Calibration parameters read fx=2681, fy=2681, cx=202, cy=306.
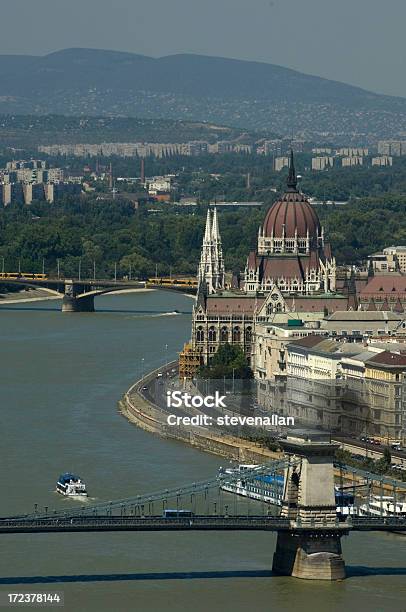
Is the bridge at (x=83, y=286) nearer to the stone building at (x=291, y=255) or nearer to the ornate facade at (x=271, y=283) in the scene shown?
the ornate facade at (x=271, y=283)

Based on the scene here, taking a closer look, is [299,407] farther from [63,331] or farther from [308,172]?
[308,172]

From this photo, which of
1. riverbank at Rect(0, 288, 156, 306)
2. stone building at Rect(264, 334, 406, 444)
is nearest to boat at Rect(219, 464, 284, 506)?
stone building at Rect(264, 334, 406, 444)

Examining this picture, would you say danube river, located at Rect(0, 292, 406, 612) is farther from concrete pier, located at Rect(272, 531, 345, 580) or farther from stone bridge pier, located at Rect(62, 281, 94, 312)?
stone bridge pier, located at Rect(62, 281, 94, 312)

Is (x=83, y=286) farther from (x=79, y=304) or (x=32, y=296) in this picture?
(x=32, y=296)

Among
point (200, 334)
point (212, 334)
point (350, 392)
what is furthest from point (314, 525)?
point (212, 334)

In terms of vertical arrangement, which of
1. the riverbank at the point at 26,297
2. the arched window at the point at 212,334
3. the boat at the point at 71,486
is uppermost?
the arched window at the point at 212,334

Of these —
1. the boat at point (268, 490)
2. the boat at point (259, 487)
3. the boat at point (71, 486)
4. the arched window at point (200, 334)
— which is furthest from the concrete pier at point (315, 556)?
the arched window at point (200, 334)
